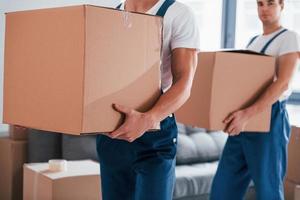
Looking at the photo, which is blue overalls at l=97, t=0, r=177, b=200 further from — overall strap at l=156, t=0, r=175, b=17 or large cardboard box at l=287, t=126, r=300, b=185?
large cardboard box at l=287, t=126, r=300, b=185

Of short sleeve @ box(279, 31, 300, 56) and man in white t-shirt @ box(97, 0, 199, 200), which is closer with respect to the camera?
man in white t-shirt @ box(97, 0, 199, 200)

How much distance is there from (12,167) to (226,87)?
1.42m

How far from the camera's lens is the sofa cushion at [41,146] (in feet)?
9.16

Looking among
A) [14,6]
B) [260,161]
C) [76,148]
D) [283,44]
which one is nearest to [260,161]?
[260,161]

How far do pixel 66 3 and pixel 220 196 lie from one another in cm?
157

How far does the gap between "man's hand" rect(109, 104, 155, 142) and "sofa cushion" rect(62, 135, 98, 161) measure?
5.47 ft

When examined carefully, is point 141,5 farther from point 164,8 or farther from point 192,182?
point 192,182

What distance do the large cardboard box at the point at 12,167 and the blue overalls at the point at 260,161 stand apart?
1192 mm

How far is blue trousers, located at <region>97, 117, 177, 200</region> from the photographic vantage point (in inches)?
52.6

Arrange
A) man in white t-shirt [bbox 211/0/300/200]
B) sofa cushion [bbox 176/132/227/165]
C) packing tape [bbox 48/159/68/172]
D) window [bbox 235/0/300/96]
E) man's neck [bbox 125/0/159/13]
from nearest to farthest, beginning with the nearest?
1. man's neck [bbox 125/0/159/13]
2. man in white t-shirt [bbox 211/0/300/200]
3. packing tape [bbox 48/159/68/172]
4. sofa cushion [bbox 176/132/227/165]
5. window [bbox 235/0/300/96]

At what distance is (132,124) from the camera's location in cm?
123

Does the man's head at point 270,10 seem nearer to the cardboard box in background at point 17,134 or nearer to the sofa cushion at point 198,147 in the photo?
the sofa cushion at point 198,147

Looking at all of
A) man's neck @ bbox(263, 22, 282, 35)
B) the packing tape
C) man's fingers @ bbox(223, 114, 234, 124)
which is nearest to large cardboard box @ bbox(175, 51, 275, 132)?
man's fingers @ bbox(223, 114, 234, 124)

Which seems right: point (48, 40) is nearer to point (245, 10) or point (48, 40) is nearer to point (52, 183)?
point (52, 183)
